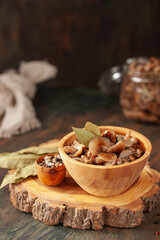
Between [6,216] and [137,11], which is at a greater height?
[137,11]

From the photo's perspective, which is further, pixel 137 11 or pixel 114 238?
pixel 137 11

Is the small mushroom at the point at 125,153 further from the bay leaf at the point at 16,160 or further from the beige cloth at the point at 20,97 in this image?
the beige cloth at the point at 20,97

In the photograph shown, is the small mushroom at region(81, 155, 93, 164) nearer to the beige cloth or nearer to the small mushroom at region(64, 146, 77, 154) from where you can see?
the small mushroom at region(64, 146, 77, 154)

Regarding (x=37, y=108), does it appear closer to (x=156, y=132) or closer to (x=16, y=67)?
(x=16, y=67)

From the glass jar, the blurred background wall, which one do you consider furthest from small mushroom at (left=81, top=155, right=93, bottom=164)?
the blurred background wall

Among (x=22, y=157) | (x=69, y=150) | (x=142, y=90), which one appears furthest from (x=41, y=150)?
(x=142, y=90)

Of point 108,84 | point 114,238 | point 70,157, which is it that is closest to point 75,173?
point 70,157

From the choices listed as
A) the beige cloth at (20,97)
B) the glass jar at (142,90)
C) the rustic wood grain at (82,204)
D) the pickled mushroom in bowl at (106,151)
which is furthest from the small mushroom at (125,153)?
the beige cloth at (20,97)
